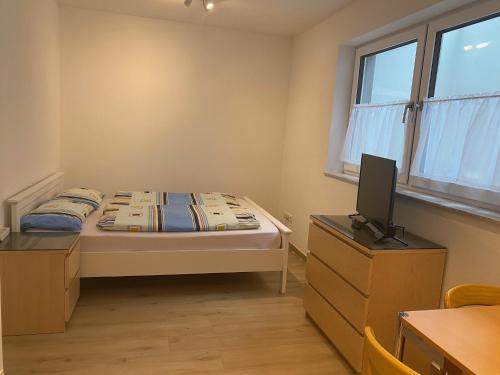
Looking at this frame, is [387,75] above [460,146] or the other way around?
above

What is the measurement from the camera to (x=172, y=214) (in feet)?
11.3

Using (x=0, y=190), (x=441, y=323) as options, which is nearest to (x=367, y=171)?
(x=441, y=323)

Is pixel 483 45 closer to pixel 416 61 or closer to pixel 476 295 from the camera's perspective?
pixel 416 61

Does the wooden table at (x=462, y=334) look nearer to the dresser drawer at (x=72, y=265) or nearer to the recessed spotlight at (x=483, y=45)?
the recessed spotlight at (x=483, y=45)

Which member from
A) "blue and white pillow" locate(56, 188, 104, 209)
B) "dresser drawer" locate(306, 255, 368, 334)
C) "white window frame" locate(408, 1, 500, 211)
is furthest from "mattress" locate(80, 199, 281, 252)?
"white window frame" locate(408, 1, 500, 211)

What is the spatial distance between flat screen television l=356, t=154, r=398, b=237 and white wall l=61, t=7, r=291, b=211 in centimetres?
234

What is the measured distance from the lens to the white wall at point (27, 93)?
8.70 feet

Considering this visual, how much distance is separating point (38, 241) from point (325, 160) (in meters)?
2.54

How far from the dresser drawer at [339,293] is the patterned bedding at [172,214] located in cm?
77

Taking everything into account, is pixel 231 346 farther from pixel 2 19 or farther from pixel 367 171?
pixel 2 19

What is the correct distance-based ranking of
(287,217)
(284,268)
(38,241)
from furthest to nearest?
(287,217) < (284,268) < (38,241)

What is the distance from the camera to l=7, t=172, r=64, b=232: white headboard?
2695 millimetres

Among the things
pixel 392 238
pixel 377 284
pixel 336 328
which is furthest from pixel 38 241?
pixel 392 238

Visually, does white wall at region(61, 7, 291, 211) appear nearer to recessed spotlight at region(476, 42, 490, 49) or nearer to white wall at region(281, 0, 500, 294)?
white wall at region(281, 0, 500, 294)
